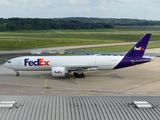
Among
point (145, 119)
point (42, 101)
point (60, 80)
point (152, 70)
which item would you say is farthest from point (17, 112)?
point (152, 70)

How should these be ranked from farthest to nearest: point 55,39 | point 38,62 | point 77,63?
1. point 55,39
2. point 77,63
3. point 38,62

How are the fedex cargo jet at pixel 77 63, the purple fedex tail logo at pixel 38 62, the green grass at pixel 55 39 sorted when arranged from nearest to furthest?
the fedex cargo jet at pixel 77 63, the purple fedex tail logo at pixel 38 62, the green grass at pixel 55 39

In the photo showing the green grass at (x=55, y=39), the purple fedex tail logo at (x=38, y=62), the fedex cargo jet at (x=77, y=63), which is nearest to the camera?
the fedex cargo jet at (x=77, y=63)

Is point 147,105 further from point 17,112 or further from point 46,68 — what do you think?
point 46,68

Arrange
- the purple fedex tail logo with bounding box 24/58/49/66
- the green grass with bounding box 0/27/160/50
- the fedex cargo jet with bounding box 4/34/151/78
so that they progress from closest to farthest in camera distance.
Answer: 1. the fedex cargo jet with bounding box 4/34/151/78
2. the purple fedex tail logo with bounding box 24/58/49/66
3. the green grass with bounding box 0/27/160/50

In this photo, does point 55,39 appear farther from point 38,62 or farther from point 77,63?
point 77,63

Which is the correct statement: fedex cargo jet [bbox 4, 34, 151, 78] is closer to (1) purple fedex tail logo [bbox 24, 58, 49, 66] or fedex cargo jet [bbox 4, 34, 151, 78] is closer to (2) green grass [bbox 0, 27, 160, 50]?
(1) purple fedex tail logo [bbox 24, 58, 49, 66]

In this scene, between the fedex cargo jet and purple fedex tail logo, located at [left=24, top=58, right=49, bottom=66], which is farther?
purple fedex tail logo, located at [left=24, top=58, right=49, bottom=66]

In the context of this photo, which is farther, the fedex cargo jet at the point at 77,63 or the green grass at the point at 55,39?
the green grass at the point at 55,39

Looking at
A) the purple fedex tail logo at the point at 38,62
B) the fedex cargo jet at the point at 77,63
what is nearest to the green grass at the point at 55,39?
the fedex cargo jet at the point at 77,63

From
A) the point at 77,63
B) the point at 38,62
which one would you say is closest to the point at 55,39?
the point at 38,62

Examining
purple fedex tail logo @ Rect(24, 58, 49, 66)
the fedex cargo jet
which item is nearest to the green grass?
the fedex cargo jet

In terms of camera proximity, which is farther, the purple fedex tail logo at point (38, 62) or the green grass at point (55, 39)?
the green grass at point (55, 39)

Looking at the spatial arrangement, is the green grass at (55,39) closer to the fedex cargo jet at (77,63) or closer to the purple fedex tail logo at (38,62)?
the fedex cargo jet at (77,63)
